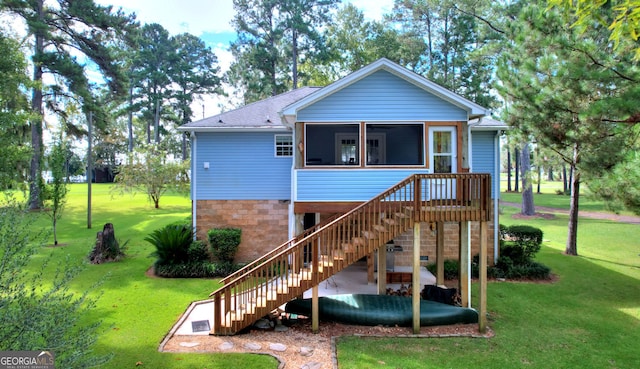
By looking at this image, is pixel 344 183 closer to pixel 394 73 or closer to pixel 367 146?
pixel 394 73

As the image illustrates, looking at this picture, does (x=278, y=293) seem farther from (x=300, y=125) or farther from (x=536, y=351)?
(x=536, y=351)

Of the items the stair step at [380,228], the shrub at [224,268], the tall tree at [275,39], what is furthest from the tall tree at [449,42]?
the stair step at [380,228]

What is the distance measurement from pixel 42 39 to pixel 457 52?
100.0ft

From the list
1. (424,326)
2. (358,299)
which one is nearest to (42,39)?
(358,299)

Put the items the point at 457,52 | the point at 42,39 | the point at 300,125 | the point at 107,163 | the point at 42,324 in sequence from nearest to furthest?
1. the point at 42,324
2. the point at 300,125
3. the point at 42,39
4. the point at 457,52
5. the point at 107,163

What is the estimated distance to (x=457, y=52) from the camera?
2970cm

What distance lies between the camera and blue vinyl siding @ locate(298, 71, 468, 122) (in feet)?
31.3

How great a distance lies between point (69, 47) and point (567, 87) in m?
28.3

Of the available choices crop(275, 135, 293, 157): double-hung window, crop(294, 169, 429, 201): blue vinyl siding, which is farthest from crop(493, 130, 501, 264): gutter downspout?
crop(275, 135, 293, 157): double-hung window

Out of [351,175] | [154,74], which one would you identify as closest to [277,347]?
[351,175]

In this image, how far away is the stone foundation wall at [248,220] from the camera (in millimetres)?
12672

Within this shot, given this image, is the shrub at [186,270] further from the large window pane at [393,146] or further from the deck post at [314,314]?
the large window pane at [393,146]

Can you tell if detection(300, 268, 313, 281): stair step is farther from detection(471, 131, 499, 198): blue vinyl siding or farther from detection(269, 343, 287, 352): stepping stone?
detection(471, 131, 499, 198): blue vinyl siding

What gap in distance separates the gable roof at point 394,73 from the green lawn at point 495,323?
5319 millimetres
